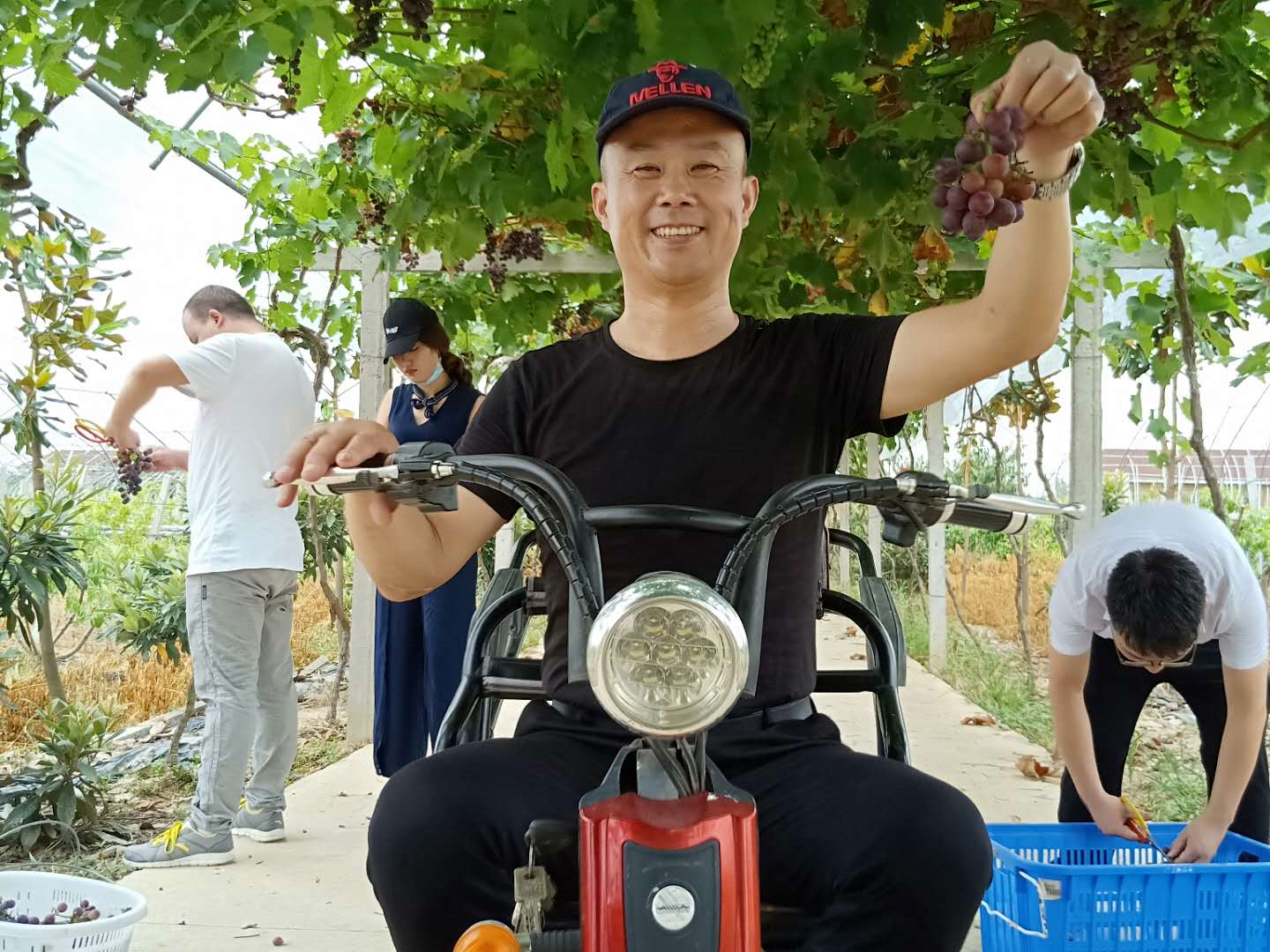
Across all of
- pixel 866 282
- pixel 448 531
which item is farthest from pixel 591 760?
pixel 866 282

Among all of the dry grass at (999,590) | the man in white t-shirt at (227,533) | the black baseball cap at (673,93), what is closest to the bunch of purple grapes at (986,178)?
the black baseball cap at (673,93)

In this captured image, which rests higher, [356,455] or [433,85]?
[433,85]

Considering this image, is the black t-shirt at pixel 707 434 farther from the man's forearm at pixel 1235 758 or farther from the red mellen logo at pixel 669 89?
the man's forearm at pixel 1235 758

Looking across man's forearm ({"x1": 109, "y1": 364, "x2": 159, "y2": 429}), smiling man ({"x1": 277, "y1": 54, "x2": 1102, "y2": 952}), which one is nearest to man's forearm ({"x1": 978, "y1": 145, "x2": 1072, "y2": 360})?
smiling man ({"x1": 277, "y1": 54, "x2": 1102, "y2": 952})

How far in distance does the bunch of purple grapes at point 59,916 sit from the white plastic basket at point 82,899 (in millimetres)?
20

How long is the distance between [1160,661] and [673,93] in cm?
176

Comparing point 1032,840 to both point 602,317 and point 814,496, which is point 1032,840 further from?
point 602,317

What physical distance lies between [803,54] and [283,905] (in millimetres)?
2681

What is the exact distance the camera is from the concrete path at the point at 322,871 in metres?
3.17

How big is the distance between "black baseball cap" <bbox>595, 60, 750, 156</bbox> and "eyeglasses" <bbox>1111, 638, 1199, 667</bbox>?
1617 mm

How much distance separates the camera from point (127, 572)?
741 cm

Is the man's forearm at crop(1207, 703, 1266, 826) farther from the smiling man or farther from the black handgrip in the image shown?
the black handgrip

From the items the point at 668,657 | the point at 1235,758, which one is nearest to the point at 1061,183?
the point at 668,657

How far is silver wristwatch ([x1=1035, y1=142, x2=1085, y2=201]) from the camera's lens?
1455 mm
